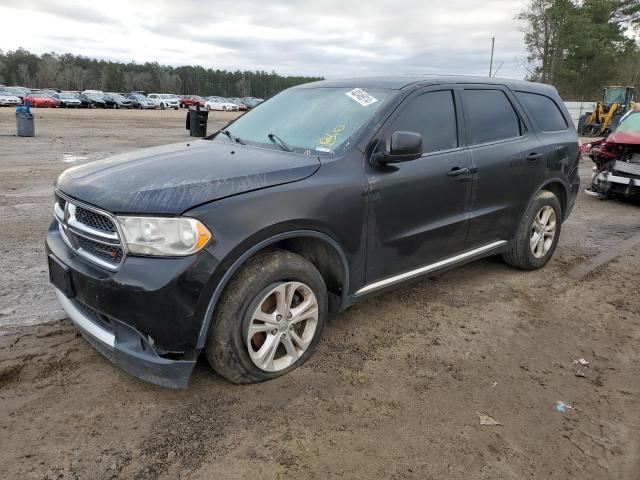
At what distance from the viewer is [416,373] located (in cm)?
312

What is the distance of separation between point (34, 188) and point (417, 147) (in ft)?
24.2

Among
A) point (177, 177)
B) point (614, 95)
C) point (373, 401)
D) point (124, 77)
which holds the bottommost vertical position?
point (373, 401)

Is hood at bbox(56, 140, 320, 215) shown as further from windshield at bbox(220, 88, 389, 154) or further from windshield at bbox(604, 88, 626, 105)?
windshield at bbox(604, 88, 626, 105)

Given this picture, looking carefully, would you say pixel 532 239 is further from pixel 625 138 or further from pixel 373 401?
pixel 625 138

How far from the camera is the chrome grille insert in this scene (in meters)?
2.56

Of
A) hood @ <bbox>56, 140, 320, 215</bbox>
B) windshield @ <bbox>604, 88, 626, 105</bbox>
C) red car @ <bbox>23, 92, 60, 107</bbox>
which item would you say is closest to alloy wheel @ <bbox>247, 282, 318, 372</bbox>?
hood @ <bbox>56, 140, 320, 215</bbox>

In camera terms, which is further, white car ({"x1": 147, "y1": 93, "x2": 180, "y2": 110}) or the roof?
white car ({"x1": 147, "y1": 93, "x2": 180, "y2": 110})

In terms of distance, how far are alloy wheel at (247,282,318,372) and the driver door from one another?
541 millimetres

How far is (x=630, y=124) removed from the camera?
890cm

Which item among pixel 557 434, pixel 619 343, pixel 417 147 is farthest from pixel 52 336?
pixel 619 343

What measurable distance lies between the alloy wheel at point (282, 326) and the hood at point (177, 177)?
2.07 feet

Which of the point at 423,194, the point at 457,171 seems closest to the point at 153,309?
the point at 423,194

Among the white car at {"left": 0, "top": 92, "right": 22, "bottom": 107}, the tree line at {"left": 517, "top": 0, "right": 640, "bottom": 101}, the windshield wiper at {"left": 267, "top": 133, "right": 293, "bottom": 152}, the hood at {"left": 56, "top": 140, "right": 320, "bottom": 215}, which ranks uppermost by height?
the tree line at {"left": 517, "top": 0, "right": 640, "bottom": 101}

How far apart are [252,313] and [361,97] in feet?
5.96
